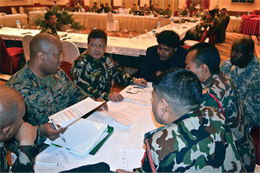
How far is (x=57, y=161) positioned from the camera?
1120 millimetres

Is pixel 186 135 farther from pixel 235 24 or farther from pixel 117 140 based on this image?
pixel 235 24

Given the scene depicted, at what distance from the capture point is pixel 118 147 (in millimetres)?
1245

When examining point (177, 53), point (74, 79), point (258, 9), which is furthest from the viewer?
point (258, 9)

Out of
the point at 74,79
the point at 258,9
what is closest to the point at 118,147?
the point at 74,79

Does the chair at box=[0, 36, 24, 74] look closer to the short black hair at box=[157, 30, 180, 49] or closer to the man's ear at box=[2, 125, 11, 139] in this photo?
the short black hair at box=[157, 30, 180, 49]

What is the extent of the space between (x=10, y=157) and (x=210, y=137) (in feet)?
3.47

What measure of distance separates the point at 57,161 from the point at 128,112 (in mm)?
704

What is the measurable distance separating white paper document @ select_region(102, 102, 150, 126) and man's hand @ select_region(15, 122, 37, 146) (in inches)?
23.4

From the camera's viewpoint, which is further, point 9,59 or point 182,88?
point 9,59

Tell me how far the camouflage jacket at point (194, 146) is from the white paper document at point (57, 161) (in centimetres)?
46

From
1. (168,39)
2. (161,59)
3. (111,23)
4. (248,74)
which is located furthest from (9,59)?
(111,23)

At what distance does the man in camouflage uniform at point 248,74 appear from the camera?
1.85 metres

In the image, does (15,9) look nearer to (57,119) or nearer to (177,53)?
(177,53)

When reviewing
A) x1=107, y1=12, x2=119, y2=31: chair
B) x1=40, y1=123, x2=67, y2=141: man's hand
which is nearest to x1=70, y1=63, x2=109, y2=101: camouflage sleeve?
x1=40, y1=123, x2=67, y2=141: man's hand
